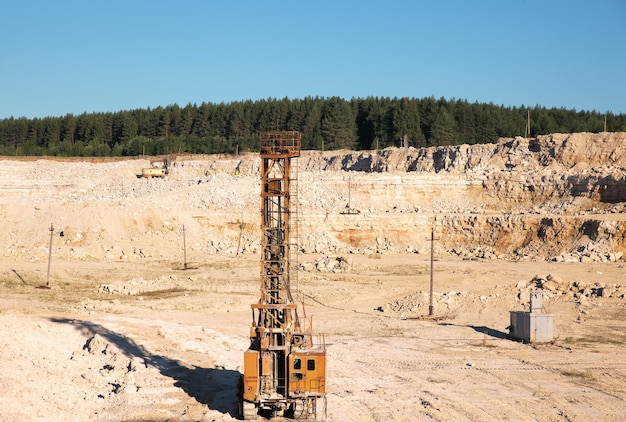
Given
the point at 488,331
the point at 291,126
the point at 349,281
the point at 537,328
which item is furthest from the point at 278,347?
the point at 291,126

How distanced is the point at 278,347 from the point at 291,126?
87575 millimetres

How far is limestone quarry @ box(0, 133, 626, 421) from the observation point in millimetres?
23094

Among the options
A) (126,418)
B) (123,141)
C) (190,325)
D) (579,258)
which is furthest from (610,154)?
(123,141)

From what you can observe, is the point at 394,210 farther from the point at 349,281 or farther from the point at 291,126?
the point at 291,126

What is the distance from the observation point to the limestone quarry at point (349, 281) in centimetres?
2309

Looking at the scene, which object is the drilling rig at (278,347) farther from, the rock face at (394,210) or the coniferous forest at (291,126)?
the coniferous forest at (291,126)

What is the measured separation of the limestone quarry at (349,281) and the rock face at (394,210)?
0.17 m

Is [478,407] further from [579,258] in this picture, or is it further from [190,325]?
[579,258]

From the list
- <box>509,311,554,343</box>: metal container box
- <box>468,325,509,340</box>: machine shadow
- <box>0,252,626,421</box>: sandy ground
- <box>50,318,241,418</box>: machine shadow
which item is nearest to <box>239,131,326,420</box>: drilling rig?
<box>50,318,241,418</box>: machine shadow

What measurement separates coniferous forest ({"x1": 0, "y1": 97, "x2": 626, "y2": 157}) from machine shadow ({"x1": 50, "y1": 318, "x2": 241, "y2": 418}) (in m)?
67.8

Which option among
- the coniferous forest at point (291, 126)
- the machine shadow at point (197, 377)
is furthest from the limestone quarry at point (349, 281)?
the coniferous forest at point (291, 126)

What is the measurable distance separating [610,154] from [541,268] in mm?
22815

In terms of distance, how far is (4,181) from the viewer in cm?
8075

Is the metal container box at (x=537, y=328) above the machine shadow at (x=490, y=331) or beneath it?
above
